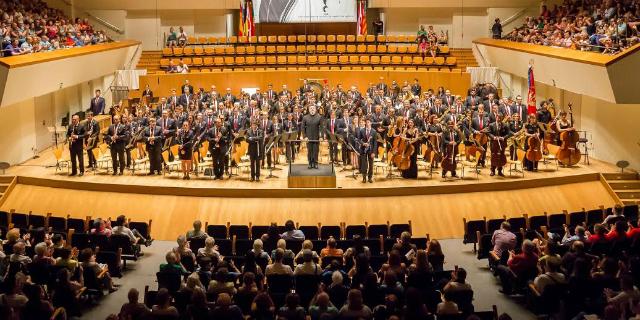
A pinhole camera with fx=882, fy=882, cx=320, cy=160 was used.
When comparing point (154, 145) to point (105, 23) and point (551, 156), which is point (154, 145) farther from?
point (105, 23)

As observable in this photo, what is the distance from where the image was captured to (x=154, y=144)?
1916 centimetres

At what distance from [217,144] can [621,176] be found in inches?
349

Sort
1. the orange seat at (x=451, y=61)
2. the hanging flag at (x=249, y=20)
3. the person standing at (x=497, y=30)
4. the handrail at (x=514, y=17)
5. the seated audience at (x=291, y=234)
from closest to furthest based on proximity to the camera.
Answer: the seated audience at (x=291, y=234) < the orange seat at (x=451, y=61) < the person standing at (x=497, y=30) < the hanging flag at (x=249, y=20) < the handrail at (x=514, y=17)

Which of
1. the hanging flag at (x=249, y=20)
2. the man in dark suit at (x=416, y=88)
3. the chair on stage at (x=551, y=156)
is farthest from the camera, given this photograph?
the hanging flag at (x=249, y=20)

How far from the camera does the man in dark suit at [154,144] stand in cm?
1900

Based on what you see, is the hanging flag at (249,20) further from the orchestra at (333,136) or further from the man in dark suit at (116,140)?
the man in dark suit at (116,140)

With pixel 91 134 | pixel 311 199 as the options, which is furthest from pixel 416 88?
pixel 91 134

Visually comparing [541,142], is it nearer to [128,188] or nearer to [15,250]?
[128,188]

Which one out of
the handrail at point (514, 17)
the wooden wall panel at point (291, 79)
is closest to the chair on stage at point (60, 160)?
the wooden wall panel at point (291, 79)

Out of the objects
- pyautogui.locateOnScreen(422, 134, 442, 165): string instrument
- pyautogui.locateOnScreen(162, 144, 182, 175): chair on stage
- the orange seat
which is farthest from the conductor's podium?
the orange seat

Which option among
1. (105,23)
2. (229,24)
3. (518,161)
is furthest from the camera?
(229,24)

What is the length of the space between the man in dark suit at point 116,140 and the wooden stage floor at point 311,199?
1.31ft

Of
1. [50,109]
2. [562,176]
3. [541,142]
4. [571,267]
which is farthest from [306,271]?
[50,109]

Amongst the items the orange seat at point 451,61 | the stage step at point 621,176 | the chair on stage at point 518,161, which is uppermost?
the orange seat at point 451,61
